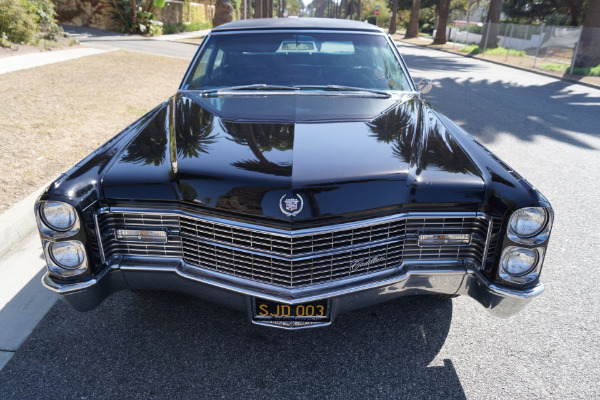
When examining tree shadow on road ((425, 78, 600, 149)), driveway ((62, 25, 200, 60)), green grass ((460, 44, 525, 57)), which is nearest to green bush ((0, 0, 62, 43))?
driveway ((62, 25, 200, 60))

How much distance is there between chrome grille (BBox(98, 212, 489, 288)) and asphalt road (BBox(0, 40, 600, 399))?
0.46 meters

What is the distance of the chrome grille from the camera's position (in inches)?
81.7

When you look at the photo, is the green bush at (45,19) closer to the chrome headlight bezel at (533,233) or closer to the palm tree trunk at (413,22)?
the chrome headlight bezel at (533,233)

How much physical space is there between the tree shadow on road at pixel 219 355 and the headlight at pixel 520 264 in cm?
59

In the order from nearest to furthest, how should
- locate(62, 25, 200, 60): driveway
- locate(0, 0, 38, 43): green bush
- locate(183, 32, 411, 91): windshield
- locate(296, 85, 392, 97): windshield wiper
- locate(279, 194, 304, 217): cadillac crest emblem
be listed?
locate(279, 194, 304, 217): cadillac crest emblem < locate(296, 85, 392, 97): windshield wiper < locate(183, 32, 411, 91): windshield < locate(0, 0, 38, 43): green bush < locate(62, 25, 200, 60): driveway

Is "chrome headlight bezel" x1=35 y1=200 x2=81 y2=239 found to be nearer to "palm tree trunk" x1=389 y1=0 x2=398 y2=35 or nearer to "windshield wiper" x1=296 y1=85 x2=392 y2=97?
"windshield wiper" x1=296 y1=85 x2=392 y2=97

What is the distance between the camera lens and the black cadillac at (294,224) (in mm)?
2059

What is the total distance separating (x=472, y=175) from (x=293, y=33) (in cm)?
208

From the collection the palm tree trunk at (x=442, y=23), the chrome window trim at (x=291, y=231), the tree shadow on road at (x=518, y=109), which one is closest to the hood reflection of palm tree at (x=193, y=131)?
the chrome window trim at (x=291, y=231)

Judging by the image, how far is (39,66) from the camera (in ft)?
36.1

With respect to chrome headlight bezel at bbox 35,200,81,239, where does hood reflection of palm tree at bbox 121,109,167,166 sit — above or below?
above

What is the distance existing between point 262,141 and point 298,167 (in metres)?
0.35

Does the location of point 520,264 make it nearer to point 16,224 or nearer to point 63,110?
point 16,224

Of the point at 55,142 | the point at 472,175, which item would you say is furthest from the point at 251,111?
the point at 55,142
